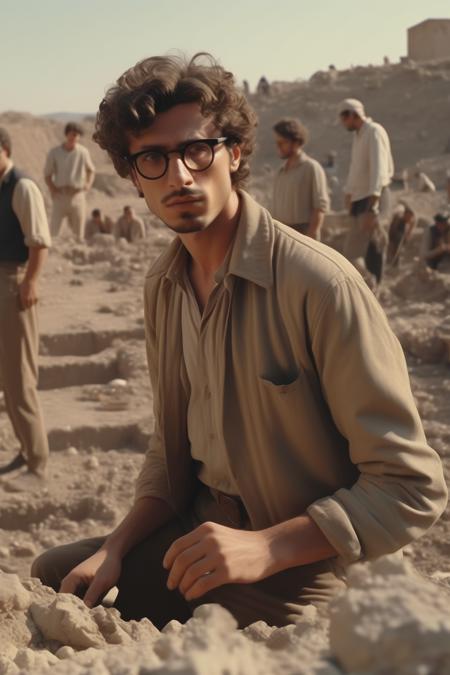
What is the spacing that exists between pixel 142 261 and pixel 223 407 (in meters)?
9.05

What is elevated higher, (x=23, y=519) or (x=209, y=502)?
(x=209, y=502)

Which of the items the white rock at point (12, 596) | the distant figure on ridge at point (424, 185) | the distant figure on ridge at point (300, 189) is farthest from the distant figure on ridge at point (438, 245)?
the distant figure on ridge at point (424, 185)

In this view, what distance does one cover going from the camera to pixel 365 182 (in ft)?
24.7

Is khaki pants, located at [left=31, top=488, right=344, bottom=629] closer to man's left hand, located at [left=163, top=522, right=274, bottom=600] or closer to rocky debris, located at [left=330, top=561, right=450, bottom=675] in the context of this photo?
man's left hand, located at [left=163, top=522, right=274, bottom=600]

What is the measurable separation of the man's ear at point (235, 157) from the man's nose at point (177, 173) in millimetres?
222

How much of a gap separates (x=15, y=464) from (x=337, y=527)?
141 inches

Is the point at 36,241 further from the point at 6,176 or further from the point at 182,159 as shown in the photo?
the point at 182,159

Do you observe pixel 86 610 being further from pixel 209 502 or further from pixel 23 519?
pixel 23 519

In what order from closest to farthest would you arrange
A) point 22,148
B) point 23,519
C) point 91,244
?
point 23,519, point 91,244, point 22,148

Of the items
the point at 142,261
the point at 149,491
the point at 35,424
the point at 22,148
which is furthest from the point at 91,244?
the point at 22,148

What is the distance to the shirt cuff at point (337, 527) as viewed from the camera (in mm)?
1823

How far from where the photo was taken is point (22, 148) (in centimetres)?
2872

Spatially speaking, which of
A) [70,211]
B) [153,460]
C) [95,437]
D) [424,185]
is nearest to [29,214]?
[95,437]

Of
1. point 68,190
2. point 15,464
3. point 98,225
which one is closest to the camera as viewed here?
point 15,464
